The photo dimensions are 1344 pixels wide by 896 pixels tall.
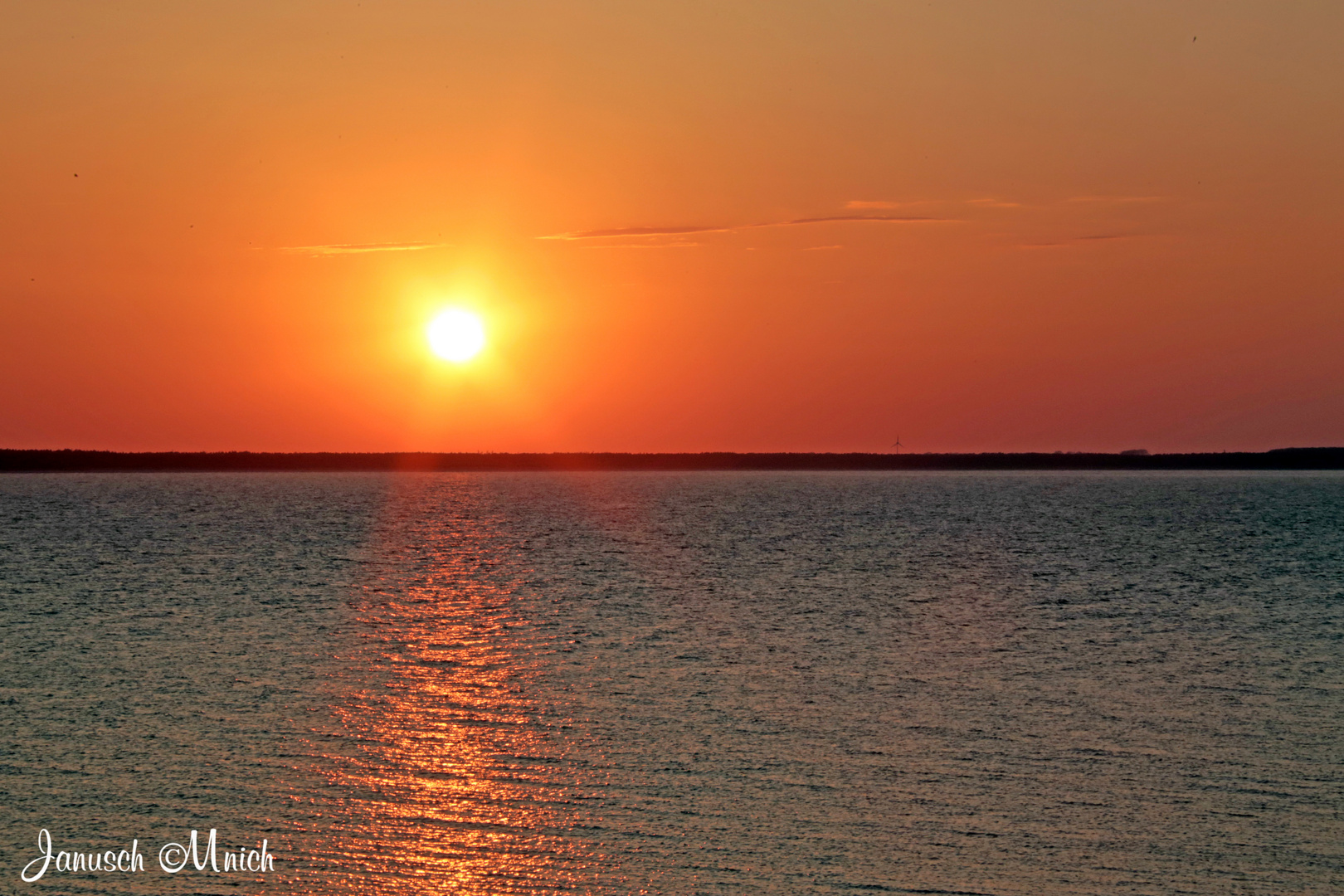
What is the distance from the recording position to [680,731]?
20.8 m

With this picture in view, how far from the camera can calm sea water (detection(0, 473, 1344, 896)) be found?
14.3 m

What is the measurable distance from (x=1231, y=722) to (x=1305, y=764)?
10.0ft

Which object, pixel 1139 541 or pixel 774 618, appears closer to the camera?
pixel 774 618

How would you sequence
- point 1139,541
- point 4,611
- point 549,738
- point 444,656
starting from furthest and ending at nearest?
point 1139,541 → point 4,611 → point 444,656 → point 549,738

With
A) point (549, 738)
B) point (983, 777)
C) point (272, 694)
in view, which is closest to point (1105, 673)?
point (983, 777)

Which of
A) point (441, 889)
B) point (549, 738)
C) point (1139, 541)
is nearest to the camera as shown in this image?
point (441, 889)

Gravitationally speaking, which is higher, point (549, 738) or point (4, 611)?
point (4, 611)

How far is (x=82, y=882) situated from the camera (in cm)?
1359

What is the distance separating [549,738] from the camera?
2034 centimetres

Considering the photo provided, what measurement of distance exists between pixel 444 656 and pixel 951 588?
79.1 feet

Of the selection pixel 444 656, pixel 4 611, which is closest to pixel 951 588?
pixel 444 656

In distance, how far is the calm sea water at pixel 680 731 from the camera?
14344mm

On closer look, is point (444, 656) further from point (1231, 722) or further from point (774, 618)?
point (1231, 722)

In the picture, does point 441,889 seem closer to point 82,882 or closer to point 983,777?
point 82,882
